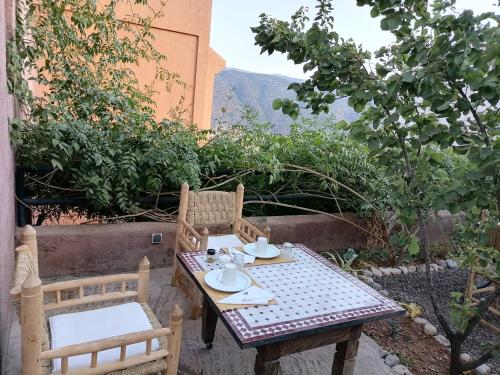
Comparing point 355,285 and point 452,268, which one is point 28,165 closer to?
point 355,285

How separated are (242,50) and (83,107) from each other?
443cm

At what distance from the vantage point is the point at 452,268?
14.0ft

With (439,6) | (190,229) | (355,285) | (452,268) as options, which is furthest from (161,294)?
(452,268)

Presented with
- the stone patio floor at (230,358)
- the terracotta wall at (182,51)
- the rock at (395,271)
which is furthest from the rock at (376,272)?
the terracotta wall at (182,51)

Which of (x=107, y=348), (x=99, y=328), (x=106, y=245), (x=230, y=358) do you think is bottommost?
(x=230, y=358)

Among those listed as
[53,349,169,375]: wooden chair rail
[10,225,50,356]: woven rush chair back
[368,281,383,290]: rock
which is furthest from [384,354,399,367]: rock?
[10,225,50,356]: woven rush chair back

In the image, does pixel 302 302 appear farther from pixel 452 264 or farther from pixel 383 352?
pixel 452 264

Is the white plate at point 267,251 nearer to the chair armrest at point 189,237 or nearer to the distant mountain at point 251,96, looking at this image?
the chair armrest at point 189,237

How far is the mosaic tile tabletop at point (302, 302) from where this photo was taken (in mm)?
1623

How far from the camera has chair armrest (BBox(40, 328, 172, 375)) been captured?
54.6 inches

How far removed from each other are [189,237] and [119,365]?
146 cm

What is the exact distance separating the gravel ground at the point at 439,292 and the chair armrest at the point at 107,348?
94.3 inches

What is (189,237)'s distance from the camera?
2.91 meters

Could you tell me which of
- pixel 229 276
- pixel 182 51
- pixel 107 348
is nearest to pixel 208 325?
pixel 229 276
